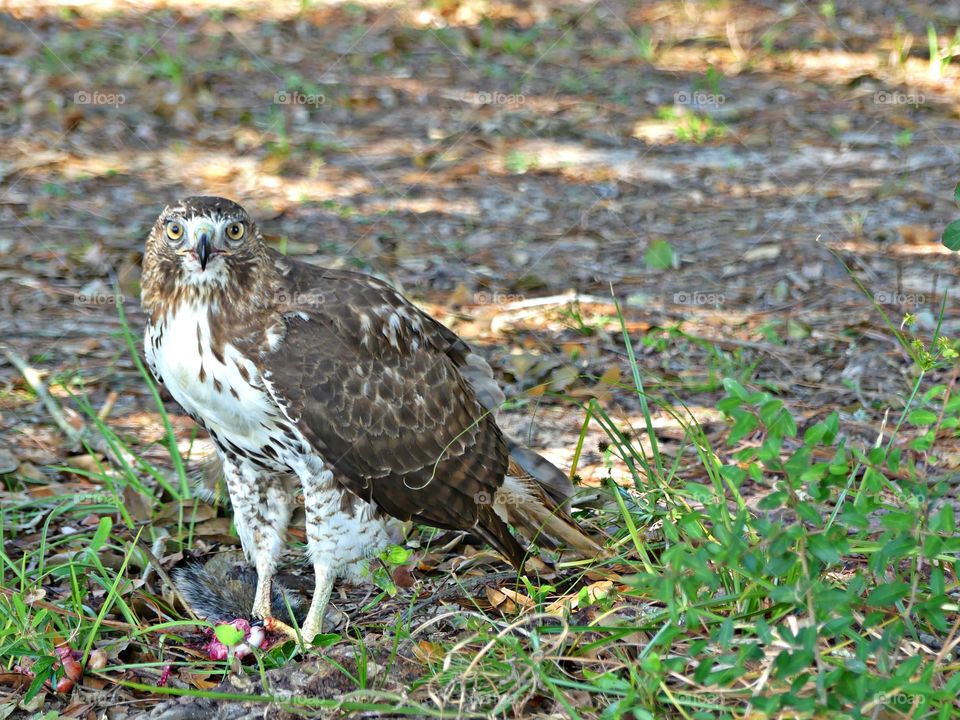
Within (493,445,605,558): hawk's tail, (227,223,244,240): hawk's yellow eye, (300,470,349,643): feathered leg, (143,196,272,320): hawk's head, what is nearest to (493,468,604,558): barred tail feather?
(493,445,605,558): hawk's tail

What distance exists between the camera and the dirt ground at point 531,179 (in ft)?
19.5

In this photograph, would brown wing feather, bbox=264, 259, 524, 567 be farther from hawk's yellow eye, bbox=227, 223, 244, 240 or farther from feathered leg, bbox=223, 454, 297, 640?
feathered leg, bbox=223, 454, 297, 640

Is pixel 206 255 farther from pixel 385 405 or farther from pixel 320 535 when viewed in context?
pixel 320 535

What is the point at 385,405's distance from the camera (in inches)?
162

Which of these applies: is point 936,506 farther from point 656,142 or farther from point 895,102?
point 895,102

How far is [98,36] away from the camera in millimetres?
10531

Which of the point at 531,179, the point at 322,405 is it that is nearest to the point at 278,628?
the point at 322,405

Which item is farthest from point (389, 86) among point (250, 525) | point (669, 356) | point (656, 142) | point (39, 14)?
point (250, 525)

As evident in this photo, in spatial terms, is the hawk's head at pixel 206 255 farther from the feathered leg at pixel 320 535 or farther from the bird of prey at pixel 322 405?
the feathered leg at pixel 320 535

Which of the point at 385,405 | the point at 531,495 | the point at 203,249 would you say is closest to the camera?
the point at 203,249

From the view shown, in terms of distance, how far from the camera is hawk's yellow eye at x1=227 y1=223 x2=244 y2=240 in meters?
3.96

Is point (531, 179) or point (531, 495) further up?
point (531, 179)

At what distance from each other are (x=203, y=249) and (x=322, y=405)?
2.04 feet

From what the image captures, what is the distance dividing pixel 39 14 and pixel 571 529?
880 cm
